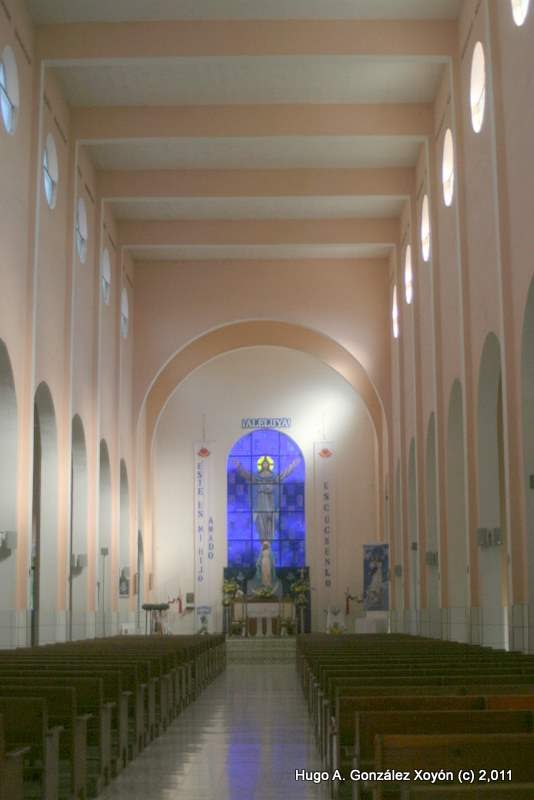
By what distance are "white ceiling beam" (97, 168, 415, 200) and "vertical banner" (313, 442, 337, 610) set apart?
11867 millimetres

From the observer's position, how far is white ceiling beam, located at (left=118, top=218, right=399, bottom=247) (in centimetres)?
2491

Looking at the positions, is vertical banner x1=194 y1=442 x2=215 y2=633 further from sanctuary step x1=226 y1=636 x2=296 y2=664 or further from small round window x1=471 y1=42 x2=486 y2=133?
small round window x1=471 y1=42 x2=486 y2=133

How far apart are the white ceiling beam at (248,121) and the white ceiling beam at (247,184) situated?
2.74m

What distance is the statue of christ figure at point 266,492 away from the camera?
108 ft

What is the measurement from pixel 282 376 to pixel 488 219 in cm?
1893

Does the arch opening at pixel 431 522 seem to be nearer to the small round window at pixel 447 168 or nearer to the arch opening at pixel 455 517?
the arch opening at pixel 455 517

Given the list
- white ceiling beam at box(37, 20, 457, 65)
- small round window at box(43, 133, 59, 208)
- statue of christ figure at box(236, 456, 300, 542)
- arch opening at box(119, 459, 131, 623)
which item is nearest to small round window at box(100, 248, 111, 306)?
arch opening at box(119, 459, 131, 623)

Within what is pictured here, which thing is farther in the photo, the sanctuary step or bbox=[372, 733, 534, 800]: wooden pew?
the sanctuary step

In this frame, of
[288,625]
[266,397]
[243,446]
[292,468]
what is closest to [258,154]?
[266,397]

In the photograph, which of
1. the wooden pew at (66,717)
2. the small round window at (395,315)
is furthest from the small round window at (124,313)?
the wooden pew at (66,717)

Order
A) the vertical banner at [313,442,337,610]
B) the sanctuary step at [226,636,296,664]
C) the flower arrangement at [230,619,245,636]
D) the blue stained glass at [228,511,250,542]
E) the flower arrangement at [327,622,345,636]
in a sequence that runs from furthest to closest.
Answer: the blue stained glass at [228,511,250,542]
the vertical banner at [313,442,337,610]
the flower arrangement at [230,619,245,636]
the flower arrangement at [327,622,345,636]
the sanctuary step at [226,636,296,664]

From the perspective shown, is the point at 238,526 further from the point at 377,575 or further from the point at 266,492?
the point at 377,575

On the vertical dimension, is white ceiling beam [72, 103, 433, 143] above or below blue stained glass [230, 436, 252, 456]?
above

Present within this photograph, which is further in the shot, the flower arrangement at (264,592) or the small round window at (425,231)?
the flower arrangement at (264,592)
